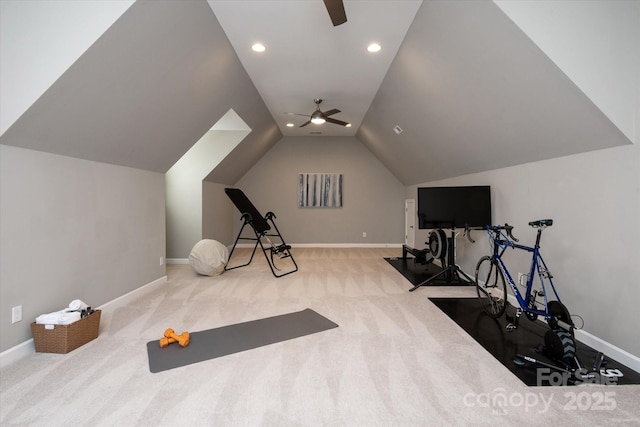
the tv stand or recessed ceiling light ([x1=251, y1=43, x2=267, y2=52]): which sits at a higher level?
recessed ceiling light ([x1=251, y1=43, x2=267, y2=52])

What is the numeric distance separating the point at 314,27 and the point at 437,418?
3382 millimetres

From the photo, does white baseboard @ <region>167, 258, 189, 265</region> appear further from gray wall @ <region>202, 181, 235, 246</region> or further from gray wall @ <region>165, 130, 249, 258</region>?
gray wall @ <region>202, 181, 235, 246</region>

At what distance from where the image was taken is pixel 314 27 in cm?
314

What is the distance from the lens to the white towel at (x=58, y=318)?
2445 millimetres

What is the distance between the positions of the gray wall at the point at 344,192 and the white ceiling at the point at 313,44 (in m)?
2.82

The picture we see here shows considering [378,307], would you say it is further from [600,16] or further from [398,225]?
[398,225]

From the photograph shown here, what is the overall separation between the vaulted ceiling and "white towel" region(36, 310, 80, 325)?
1337 mm

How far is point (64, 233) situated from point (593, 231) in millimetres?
4505

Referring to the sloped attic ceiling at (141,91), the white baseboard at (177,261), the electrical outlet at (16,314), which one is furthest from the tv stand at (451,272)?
the white baseboard at (177,261)

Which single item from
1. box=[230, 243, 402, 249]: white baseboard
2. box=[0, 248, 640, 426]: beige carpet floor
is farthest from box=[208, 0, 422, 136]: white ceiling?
box=[230, 243, 402, 249]: white baseboard

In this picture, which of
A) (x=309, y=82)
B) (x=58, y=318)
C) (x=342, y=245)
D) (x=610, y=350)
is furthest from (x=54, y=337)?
(x=342, y=245)

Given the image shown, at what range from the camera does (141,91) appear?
2.86 metres

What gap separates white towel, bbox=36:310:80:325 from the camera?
245cm

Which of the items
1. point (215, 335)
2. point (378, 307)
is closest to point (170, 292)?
point (215, 335)
